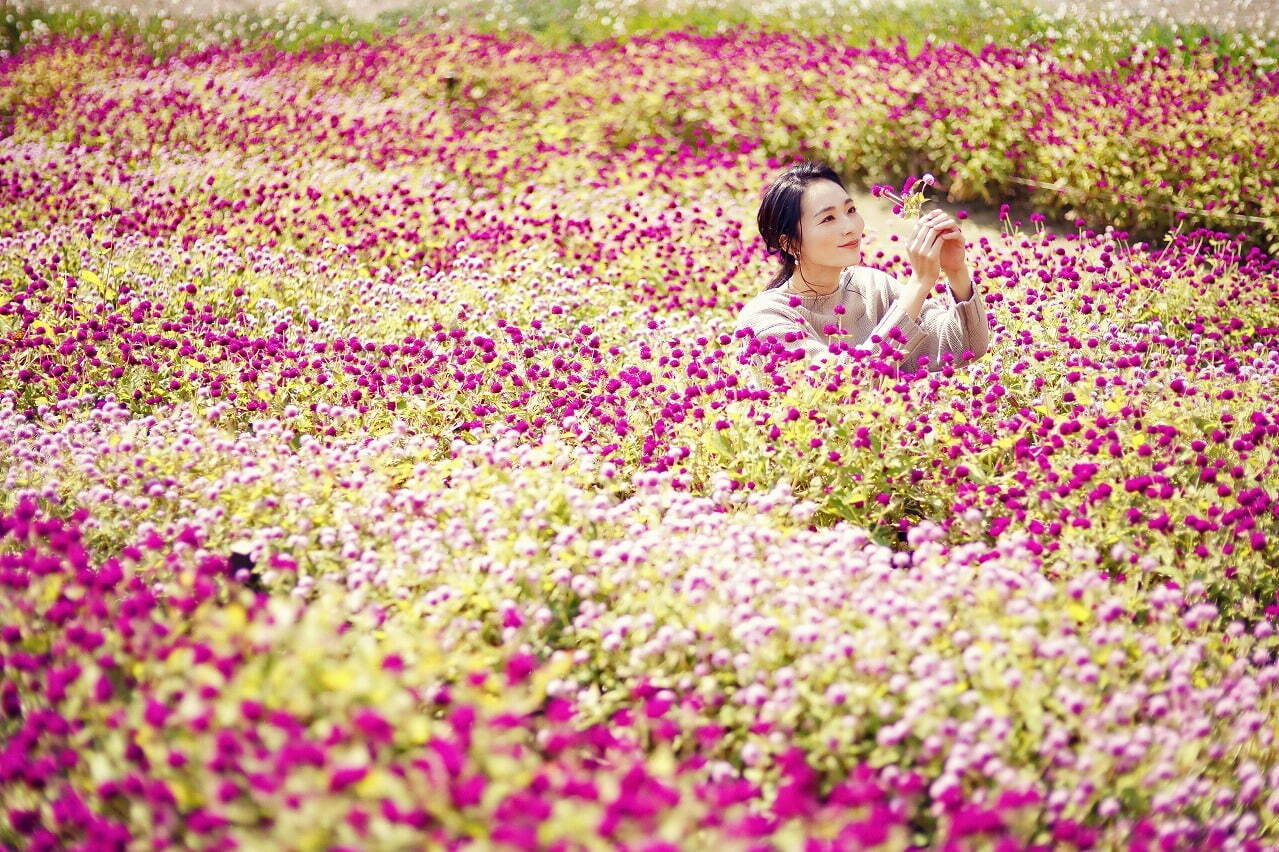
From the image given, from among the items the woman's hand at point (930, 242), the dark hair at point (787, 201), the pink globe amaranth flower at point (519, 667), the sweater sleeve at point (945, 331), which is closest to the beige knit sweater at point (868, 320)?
the sweater sleeve at point (945, 331)

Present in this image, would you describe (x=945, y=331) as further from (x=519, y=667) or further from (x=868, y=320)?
(x=519, y=667)

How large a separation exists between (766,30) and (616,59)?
2.20 m

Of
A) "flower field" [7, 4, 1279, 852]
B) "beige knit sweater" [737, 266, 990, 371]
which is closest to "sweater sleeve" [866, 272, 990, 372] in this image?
"beige knit sweater" [737, 266, 990, 371]

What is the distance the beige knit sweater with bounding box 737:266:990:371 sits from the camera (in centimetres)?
370

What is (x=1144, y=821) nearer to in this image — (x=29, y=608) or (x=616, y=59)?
(x=29, y=608)

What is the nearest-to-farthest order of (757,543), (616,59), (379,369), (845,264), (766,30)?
1. (757,543)
2. (845,264)
3. (379,369)
4. (616,59)
5. (766,30)

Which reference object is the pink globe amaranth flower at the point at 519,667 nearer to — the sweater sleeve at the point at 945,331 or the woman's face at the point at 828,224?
the sweater sleeve at the point at 945,331

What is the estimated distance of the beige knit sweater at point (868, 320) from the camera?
12.1 ft

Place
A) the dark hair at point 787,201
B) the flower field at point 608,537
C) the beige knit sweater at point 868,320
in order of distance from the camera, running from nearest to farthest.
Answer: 1. the flower field at point 608,537
2. the beige knit sweater at point 868,320
3. the dark hair at point 787,201

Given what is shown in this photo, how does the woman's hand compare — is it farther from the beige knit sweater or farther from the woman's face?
the woman's face

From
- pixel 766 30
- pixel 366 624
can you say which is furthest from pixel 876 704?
pixel 766 30

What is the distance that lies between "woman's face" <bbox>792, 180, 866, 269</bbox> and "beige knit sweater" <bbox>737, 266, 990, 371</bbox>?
0.73 feet

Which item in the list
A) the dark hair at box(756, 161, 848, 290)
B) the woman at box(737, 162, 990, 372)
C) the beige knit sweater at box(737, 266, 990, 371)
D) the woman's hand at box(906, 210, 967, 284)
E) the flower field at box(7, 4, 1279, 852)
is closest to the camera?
the flower field at box(7, 4, 1279, 852)

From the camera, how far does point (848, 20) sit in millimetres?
11609
